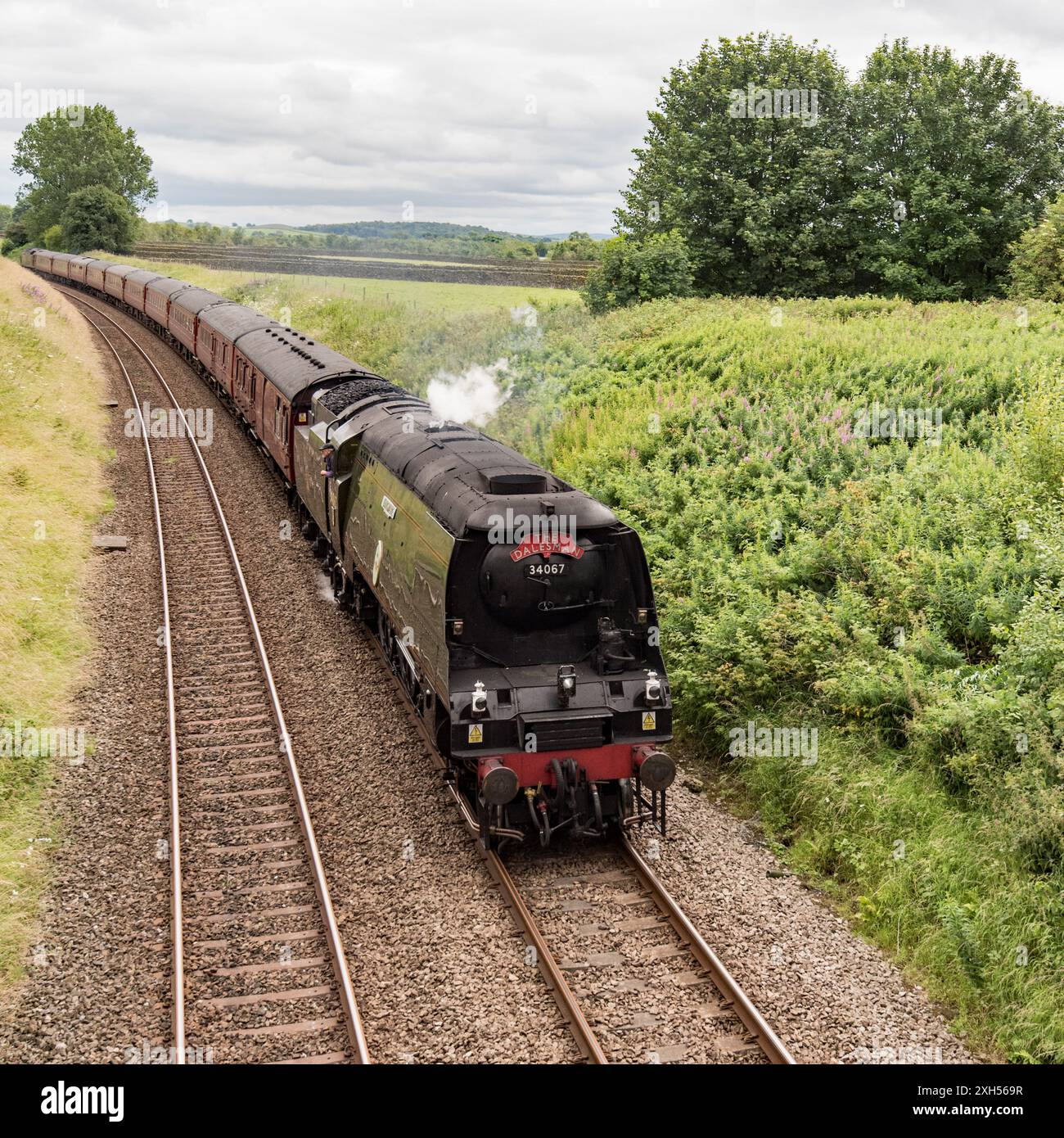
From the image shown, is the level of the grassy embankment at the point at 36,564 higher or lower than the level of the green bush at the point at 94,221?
lower

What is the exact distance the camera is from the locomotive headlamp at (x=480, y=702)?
9492 millimetres

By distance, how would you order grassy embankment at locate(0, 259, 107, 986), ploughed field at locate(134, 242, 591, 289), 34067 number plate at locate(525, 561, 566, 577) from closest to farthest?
grassy embankment at locate(0, 259, 107, 986) < 34067 number plate at locate(525, 561, 566, 577) < ploughed field at locate(134, 242, 591, 289)

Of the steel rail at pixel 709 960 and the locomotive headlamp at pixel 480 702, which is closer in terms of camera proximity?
the steel rail at pixel 709 960

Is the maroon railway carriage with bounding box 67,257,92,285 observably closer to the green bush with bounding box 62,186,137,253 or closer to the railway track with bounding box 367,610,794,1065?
the green bush with bounding box 62,186,137,253

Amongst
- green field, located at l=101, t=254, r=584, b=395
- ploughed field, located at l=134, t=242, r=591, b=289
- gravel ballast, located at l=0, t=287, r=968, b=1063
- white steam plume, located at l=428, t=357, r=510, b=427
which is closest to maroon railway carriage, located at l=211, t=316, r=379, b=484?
white steam plume, located at l=428, t=357, r=510, b=427

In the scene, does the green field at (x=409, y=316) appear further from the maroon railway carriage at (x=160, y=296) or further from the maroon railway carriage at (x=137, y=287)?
the maroon railway carriage at (x=137, y=287)

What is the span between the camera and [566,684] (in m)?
9.73

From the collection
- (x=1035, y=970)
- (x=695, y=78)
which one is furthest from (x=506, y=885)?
(x=695, y=78)

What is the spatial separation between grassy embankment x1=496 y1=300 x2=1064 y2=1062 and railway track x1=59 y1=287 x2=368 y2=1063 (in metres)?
4.74

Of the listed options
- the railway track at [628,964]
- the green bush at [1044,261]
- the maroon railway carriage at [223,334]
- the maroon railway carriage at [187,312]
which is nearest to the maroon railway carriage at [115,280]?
the maroon railway carriage at [187,312]

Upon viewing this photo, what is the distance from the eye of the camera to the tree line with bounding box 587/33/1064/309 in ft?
111

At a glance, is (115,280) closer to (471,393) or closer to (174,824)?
(471,393)

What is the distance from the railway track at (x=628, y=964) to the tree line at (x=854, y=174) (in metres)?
25.5

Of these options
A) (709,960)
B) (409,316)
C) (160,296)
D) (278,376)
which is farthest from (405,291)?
(709,960)
